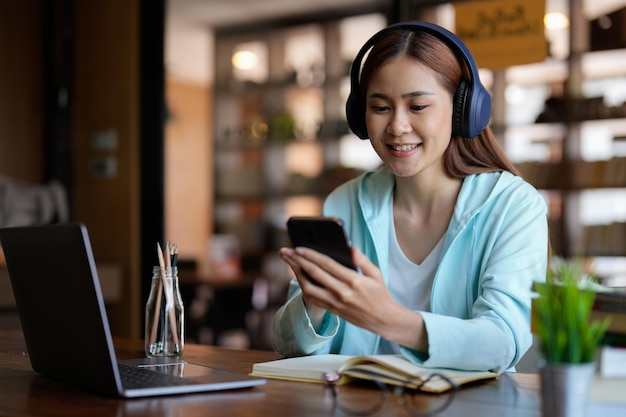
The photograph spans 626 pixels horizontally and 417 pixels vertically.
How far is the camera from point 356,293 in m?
1.23

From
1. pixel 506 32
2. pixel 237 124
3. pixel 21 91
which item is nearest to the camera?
pixel 506 32

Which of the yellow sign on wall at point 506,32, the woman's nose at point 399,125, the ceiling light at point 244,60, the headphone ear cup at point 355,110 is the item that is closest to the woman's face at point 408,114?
the woman's nose at point 399,125

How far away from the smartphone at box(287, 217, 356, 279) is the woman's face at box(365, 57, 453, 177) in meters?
0.48

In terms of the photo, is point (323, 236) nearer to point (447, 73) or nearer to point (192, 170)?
point (447, 73)

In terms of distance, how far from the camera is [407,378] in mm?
1218

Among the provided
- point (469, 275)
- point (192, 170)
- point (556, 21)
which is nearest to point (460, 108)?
point (469, 275)

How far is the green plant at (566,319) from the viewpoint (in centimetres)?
94

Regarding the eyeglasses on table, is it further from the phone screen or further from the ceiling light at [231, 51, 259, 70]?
the ceiling light at [231, 51, 259, 70]

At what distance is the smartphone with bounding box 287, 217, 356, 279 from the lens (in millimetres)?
1177

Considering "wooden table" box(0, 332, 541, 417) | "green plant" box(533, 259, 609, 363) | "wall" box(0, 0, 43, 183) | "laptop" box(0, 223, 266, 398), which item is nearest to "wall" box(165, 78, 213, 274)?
"wall" box(0, 0, 43, 183)

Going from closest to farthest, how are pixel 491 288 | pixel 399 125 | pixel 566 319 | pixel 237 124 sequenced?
pixel 566 319, pixel 491 288, pixel 399 125, pixel 237 124

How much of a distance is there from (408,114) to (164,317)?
0.61 m

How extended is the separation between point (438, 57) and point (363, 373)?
2.32 ft

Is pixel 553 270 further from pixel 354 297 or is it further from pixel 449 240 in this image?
pixel 449 240
